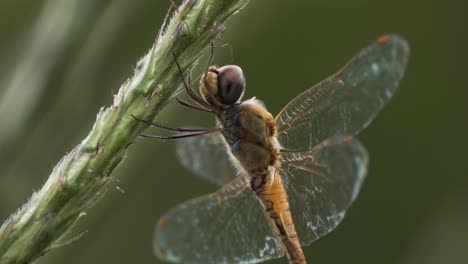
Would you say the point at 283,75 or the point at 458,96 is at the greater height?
the point at 283,75

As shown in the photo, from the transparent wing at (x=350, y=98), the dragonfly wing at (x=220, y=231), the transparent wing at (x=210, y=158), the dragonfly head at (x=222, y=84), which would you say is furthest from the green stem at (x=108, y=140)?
the transparent wing at (x=210, y=158)

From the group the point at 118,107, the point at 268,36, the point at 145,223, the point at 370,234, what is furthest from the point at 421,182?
the point at 118,107

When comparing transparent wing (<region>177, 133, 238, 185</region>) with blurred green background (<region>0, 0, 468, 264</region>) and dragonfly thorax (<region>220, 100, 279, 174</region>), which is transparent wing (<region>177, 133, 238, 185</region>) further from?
blurred green background (<region>0, 0, 468, 264</region>)

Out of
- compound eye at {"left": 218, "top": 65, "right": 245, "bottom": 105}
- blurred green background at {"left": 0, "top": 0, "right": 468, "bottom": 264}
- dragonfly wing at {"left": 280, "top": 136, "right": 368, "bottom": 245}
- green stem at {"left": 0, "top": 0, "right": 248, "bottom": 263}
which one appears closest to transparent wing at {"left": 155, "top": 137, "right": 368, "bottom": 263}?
dragonfly wing at {"left": 280, "top": 136, "right": 368, "bottom": 245}

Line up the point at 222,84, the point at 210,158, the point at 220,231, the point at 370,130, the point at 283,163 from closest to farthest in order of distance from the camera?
1. the point at 222,84
2. the point at 283,163
3. the point at 220,231
4. the point at 210,158
5. the point at 370,130

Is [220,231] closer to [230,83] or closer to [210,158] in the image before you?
[210,158]

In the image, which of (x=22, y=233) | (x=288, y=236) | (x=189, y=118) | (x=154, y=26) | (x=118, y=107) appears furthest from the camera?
(x=189, y=118)

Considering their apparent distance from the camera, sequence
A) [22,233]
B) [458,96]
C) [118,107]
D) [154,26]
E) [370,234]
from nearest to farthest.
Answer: [22,233], [118,107], [154,26], [370,234], [458,96]

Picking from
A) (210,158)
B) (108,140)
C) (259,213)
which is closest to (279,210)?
(259,213)

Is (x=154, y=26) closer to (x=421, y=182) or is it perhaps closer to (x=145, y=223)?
(x=145, y=223)
